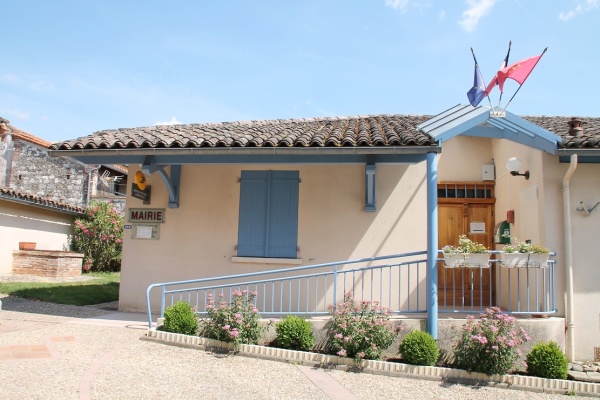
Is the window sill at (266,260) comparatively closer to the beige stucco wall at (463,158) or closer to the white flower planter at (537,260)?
the beige stucco wall at (463,158)

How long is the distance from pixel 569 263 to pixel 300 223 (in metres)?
4.31

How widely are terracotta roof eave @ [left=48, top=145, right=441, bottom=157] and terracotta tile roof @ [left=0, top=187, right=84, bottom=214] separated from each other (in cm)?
786

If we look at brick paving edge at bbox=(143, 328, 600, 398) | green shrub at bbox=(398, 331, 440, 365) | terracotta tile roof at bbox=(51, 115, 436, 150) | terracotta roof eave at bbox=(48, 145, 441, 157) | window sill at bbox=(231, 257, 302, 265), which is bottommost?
brick paving edge at bbox=(143, 328, 600, 398)

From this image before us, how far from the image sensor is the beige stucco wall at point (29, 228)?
14.4 metres

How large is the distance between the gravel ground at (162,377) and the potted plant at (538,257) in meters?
1.81

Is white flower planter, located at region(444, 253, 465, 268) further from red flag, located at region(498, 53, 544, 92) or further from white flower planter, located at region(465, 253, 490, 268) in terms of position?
red flag, located at region(498, 53, 544, 92)

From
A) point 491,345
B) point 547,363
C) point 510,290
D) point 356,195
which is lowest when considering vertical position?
point 547,363

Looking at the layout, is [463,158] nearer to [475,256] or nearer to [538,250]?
[538,250]

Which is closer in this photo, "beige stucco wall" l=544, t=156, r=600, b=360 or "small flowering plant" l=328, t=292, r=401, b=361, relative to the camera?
"small flowering plant" l=328, t=292, r=401, b=361

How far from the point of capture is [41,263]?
14.4 metres

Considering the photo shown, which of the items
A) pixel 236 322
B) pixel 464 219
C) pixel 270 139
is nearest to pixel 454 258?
pixel 464 219

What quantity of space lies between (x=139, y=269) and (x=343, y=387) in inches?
194

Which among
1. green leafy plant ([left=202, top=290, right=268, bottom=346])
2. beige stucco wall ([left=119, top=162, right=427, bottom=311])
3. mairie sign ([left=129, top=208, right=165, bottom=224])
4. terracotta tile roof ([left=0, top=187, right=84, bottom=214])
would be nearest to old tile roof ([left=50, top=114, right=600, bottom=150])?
beige stucco wall ([left=119, top=162, right=427, bottom=311])

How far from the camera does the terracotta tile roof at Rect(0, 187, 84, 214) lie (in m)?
13.9
